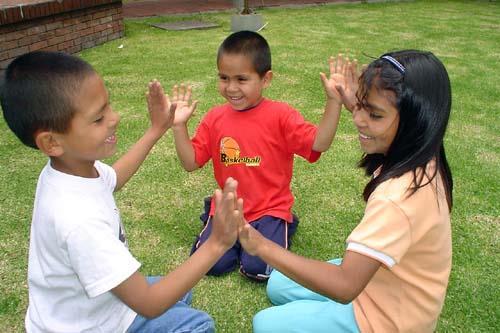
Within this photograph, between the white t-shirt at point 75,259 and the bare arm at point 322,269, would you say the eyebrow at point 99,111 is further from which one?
the bare arm at point 322,269

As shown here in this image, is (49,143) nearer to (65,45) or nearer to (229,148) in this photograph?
(229,148)

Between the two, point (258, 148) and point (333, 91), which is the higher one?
point (333, 91)

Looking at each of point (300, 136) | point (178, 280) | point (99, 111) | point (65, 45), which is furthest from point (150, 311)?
point (65, 45)

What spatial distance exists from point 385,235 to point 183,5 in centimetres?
1321

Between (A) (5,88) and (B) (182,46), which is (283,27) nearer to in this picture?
(B) (182,46)

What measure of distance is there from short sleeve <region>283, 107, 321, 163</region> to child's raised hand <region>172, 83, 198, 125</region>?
1.79ft

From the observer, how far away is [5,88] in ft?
5.21

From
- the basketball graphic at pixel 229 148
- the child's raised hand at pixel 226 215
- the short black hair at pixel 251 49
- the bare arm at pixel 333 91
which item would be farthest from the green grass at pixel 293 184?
the short black hair at pixel 251 49

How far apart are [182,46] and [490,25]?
21.4 feet

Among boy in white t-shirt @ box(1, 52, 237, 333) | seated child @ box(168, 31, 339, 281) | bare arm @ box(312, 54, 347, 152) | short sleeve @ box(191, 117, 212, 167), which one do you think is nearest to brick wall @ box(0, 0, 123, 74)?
short sleeve @ box(191, 117, 212, 167)

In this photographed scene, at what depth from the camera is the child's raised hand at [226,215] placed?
4.99ft

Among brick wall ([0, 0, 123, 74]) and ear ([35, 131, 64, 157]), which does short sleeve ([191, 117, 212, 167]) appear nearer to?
ear ([35, 131, 64, 157])

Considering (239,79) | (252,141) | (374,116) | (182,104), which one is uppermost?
(374,116)

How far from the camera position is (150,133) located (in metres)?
2.33
